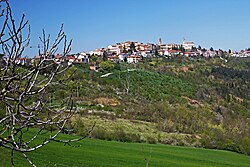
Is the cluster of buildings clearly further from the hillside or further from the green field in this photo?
the green field

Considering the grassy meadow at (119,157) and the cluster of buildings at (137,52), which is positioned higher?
the cluster of buildings at (137,52)

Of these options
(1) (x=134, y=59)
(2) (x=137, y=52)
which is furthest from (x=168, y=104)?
(2) (x=137, y=52)

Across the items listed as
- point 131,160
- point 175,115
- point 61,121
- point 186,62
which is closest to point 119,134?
point 131,160

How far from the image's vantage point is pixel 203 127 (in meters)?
40.6

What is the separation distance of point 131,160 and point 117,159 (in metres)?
1.03

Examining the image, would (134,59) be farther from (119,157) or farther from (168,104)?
(119,157)

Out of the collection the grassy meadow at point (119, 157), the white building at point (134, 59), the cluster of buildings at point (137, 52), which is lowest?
the grassy meadow at point (119, 157)

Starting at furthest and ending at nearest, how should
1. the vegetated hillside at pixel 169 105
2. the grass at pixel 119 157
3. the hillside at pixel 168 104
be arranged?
the vegetated hillside at pixel 169 105 < the hillside at pixel 168 104 < the grass at pixel 119 157

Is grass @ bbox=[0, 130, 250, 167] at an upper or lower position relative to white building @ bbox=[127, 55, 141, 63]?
lower

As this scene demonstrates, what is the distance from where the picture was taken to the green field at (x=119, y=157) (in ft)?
56.6

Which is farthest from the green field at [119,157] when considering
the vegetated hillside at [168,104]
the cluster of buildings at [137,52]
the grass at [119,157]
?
the cluster of buildings at [137,52]

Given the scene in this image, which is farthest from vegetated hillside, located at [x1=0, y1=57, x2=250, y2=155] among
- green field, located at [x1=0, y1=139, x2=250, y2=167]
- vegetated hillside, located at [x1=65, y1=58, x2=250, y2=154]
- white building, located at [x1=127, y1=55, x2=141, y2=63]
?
white building, located at [x1=127, y1=55, x2=141, y2=63]

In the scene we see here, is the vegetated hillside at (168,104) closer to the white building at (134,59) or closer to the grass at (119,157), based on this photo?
the grass at (119,157)

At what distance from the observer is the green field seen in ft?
56.6
